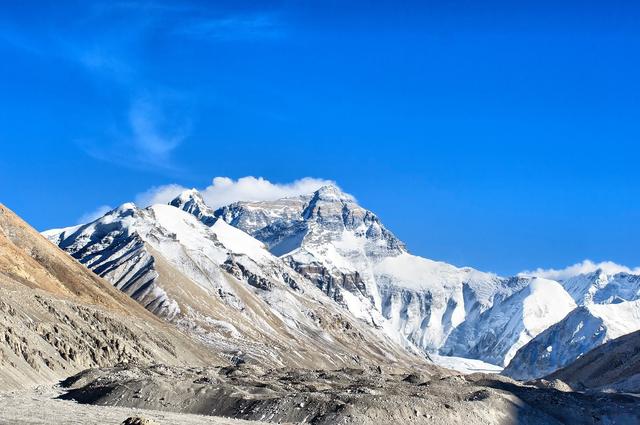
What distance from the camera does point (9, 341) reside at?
472 feet

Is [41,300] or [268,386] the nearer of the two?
[268,386]

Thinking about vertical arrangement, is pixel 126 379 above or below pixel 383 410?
below

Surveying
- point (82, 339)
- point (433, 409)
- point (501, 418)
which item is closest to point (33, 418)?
point (433, 409)

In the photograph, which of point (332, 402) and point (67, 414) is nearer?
point (67, 414)

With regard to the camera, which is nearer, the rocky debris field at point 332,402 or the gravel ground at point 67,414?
the gravel ground at point 67,414

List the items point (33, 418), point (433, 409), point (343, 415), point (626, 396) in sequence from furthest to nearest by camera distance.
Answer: point (626, 396)
point (433, 409)
point (343, 415)
point (33, 418)

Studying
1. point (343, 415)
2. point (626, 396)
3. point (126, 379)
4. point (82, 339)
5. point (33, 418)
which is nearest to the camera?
point (33, 418)

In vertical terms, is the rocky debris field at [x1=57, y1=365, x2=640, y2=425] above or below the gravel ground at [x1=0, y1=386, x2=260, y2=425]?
above

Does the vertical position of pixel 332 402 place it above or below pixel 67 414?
above

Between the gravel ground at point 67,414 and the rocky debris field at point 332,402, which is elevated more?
the rocky debris field at point 332,402

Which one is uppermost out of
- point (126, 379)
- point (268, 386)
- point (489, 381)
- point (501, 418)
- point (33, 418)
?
point (489, 381)

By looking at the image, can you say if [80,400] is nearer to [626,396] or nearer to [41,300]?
[41,300]

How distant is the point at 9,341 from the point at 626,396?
321ft

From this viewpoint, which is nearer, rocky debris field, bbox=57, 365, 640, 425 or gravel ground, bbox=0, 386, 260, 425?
gravel ground, bbox=0, 386, 260, 425
